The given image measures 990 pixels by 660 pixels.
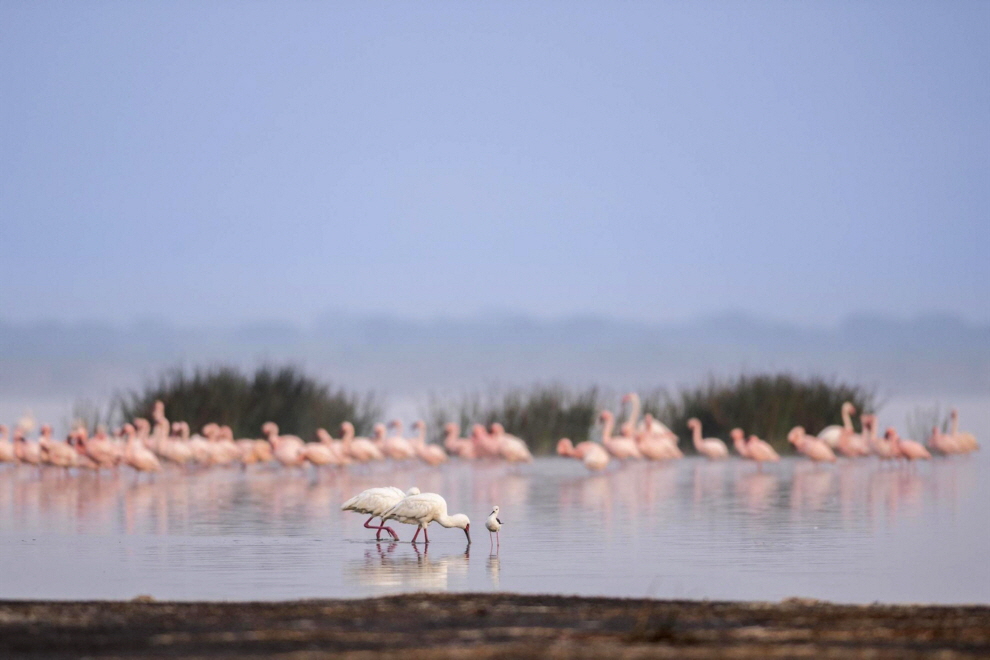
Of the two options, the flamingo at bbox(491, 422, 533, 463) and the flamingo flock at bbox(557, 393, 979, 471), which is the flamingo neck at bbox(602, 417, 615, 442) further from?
the flamingo at bbox(491, 422, 533, 463)

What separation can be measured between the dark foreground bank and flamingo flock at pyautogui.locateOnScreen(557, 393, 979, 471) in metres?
15.6

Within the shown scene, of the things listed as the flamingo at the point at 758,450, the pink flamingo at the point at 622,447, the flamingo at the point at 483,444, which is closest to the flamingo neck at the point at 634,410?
the pink flamingo at the point at 622,447

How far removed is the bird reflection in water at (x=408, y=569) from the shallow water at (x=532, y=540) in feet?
0.07

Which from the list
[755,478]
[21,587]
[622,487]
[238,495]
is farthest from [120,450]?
[21,587]

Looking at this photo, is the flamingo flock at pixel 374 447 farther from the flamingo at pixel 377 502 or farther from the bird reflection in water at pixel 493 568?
the bird reflection in water at pixel 493 568

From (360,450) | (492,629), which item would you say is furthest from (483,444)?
(492,629)

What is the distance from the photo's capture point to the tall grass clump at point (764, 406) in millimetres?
28938

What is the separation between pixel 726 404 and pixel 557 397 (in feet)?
10.6

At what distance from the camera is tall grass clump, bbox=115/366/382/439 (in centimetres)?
2825

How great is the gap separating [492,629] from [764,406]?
73.5 feet

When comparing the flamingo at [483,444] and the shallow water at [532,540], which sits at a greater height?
the flamingo at [483,444]

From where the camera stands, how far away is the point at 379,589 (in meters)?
9.38

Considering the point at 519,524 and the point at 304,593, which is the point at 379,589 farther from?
the point at 519,524

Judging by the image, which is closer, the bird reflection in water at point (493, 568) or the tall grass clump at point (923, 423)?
the bird reflection in water at point (493, 568)
